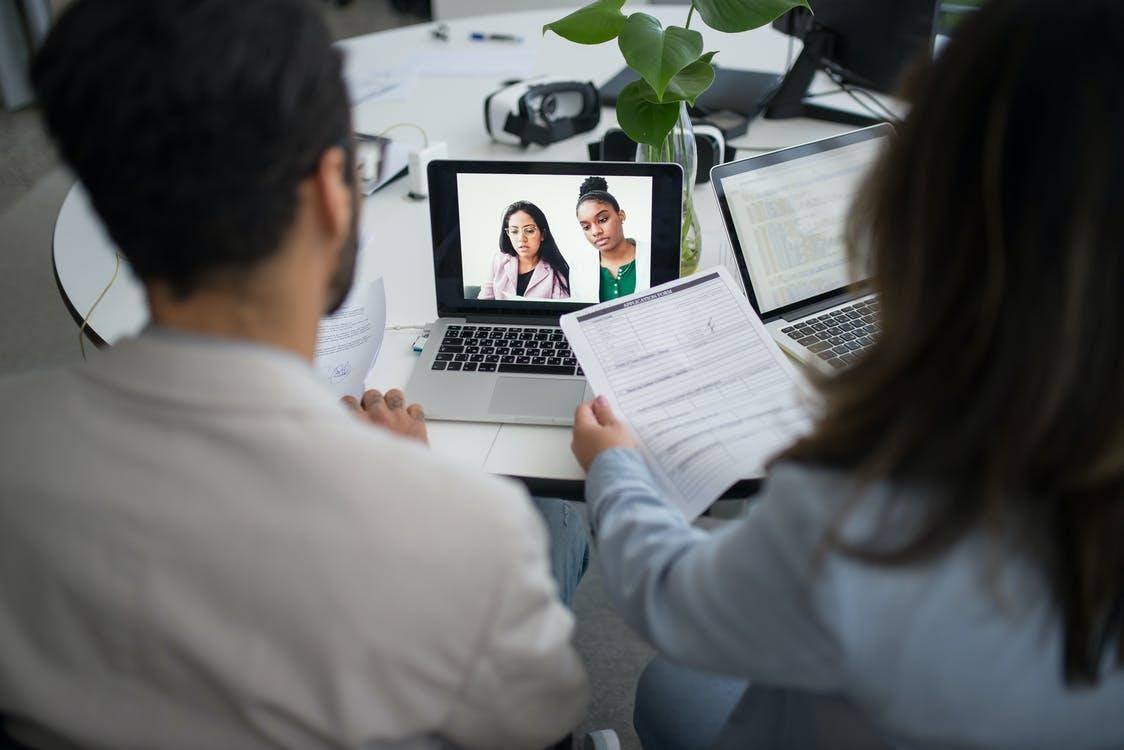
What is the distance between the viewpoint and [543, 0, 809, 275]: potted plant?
1149 mm

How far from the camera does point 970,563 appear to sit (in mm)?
594

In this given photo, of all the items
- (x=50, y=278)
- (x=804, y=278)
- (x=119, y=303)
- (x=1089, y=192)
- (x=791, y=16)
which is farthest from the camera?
(x=50, y=278)

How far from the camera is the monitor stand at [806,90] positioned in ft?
6.15

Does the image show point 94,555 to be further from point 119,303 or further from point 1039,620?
point 119,303

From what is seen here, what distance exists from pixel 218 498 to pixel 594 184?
73 cm

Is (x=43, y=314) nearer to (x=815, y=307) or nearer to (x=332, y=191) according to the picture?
(x=815, y=307)

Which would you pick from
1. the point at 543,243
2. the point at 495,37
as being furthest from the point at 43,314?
the point at 543,243

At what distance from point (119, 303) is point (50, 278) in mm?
1767

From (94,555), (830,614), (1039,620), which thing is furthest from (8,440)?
(1039,620)

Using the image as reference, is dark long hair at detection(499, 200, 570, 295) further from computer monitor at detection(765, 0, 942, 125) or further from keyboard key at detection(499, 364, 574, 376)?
computer monitor at detection(765, 0, 942, 125)

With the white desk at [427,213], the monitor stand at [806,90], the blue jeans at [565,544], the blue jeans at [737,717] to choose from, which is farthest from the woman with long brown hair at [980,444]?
the monitor stand at [806,90]

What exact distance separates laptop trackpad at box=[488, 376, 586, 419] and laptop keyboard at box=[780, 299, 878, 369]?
295 millimetres

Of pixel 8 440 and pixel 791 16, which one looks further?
pixel 791 16

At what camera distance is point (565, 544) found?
1.22 m
